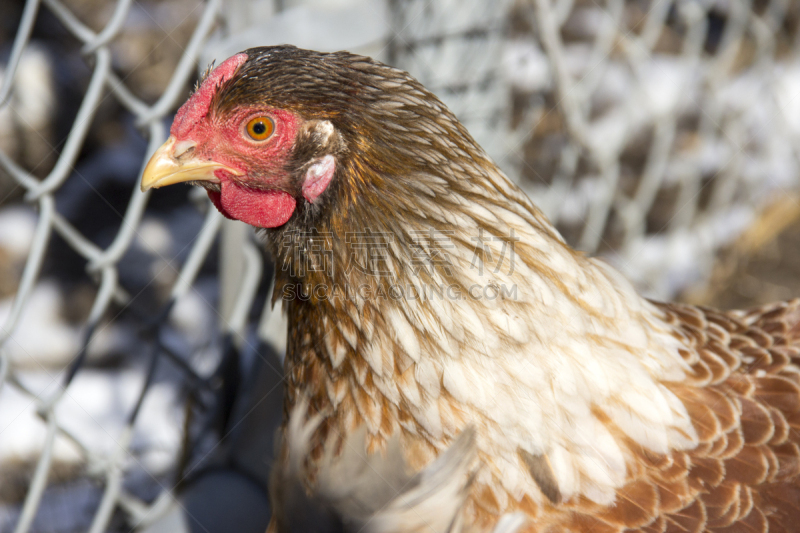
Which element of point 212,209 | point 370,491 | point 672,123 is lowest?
point 370,491

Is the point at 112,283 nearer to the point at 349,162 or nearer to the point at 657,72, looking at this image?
the point at 349,162

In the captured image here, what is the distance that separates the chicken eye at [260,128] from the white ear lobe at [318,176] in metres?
0.06

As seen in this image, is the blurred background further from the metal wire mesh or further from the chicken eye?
the chicken eye

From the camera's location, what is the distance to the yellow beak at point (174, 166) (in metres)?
0.71

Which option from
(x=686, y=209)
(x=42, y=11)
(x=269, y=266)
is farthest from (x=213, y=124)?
(x=686, y=209)

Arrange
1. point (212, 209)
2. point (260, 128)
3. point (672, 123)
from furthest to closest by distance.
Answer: point (672, 123), point (212, 209), point (260, 128)

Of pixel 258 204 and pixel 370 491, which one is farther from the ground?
pixel 258 204

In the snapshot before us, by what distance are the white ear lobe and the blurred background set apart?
206 mm

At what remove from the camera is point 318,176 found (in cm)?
68

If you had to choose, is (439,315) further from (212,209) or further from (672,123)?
(672,123)

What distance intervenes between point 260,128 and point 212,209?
33cm

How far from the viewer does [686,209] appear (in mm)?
1927

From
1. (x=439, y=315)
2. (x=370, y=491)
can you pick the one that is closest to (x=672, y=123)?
(x=439, y=315)

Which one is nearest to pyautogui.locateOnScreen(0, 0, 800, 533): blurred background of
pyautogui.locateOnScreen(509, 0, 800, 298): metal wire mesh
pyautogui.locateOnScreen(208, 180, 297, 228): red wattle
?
pyautogui.locateOnScreen(509, 0, 800, 298): metal wire mesh
